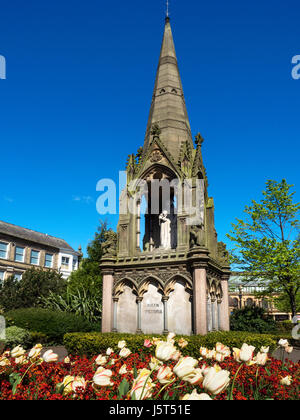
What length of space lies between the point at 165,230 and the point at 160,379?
37.9 ft

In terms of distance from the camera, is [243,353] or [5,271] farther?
[5,271]

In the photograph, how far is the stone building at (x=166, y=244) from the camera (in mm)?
11664

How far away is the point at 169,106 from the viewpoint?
15125 millimetres

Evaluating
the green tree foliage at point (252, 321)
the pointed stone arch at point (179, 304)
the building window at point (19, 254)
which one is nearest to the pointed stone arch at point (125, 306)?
the pointed stone arch at point (179, 304)

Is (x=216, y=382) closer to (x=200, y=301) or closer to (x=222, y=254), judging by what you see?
(x=200, y=301)

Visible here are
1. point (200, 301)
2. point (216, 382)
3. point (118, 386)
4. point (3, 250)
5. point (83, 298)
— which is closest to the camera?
point (216, 382)

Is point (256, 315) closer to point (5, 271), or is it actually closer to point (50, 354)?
point (50, 354)

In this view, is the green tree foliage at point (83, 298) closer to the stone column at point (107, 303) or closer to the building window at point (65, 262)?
the stone column at point (107, 303)

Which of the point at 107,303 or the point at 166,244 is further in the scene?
the point at 166,244

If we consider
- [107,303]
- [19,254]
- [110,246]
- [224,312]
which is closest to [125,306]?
[107,303]

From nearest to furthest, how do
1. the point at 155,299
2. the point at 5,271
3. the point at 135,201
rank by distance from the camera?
the point at 155,299 < the point at 135,201 < the point at 5,271

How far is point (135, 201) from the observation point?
1376cm

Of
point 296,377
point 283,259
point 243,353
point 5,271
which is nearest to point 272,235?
point 283,259

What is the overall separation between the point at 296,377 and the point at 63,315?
692 inches
